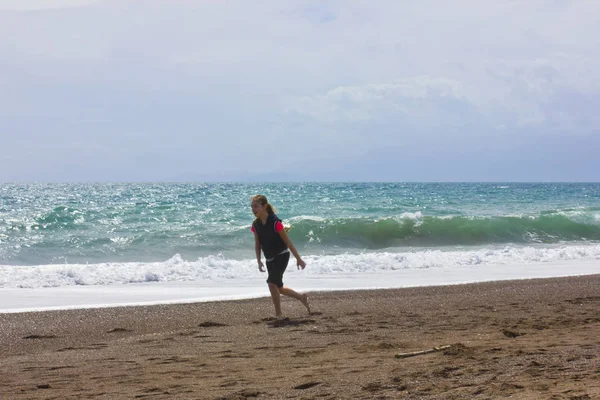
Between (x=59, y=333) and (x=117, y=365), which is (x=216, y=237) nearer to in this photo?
(x=59, y=333)

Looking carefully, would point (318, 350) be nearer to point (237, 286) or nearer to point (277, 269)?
point (277, 269)

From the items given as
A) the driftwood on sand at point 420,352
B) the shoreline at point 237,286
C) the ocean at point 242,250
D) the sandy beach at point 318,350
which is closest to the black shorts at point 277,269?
the sandy beach at point 318,350

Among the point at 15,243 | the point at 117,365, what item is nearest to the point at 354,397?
the point at 117,365

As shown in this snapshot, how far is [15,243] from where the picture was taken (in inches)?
878

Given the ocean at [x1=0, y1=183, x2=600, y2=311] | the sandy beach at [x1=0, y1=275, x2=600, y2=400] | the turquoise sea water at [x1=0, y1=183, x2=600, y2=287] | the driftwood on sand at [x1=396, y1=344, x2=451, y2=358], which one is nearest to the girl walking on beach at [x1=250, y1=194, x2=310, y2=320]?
the sandy beach at [x1=0, y1=275, x2=600, y2=400]

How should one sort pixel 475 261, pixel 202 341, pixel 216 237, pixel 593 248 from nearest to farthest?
pixel 202 341
pixel 475 261
pixel 593 248
pixel 216 237

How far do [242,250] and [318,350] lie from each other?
1660 cm

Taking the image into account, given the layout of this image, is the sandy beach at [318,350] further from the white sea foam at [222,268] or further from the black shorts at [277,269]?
the white sea foam at [222,268]

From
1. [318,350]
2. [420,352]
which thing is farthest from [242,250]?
[420,352]

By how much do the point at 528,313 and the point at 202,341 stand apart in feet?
13.1

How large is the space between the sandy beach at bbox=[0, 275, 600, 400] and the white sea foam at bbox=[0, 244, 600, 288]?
427 centimetres

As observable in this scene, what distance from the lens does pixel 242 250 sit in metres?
22.8

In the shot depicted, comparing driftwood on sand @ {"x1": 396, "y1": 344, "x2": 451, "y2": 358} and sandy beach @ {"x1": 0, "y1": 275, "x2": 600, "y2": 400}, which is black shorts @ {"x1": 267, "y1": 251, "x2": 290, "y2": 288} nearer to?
sandy beach @ {"x1": 0, "y1": 275, "x2": 600, "y2": 400}

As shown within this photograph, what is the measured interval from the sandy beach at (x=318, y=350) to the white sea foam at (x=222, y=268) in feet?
14.0
